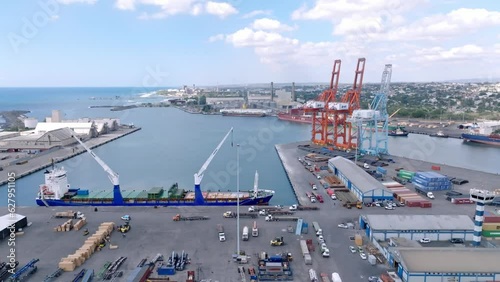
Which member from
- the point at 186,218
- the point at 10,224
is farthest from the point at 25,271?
the point at 186,218

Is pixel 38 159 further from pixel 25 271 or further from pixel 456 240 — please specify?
pixel 456 240

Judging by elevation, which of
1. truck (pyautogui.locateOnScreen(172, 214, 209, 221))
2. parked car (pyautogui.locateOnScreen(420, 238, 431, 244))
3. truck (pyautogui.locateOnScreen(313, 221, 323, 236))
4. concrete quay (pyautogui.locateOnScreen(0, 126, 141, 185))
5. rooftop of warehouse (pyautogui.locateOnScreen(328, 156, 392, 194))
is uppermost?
rooftop of warehouse (pyautogui.locateOnScreen(328, 156, 392, 194))

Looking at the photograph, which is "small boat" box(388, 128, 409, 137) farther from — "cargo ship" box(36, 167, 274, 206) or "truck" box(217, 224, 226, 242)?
"truck" box(217, 224, 226, 242)

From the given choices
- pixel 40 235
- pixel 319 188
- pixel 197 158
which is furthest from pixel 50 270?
pixel 197 158

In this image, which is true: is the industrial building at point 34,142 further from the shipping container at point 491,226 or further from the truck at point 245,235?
the shipping container at point 491,226

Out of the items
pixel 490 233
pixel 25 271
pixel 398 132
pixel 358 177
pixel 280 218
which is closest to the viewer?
pixel 25 271

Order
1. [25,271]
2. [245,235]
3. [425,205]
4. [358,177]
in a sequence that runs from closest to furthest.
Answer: [25,271] < [245,235] < [425,205] < [358,177]

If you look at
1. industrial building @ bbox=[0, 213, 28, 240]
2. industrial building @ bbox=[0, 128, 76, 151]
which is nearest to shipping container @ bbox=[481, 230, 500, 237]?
industrial building @ bbox=[0, 213, 28, 240]

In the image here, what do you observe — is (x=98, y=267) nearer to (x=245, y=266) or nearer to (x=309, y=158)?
(x=245, y=266)

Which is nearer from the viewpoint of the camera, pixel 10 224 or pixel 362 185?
pixel 10 224
